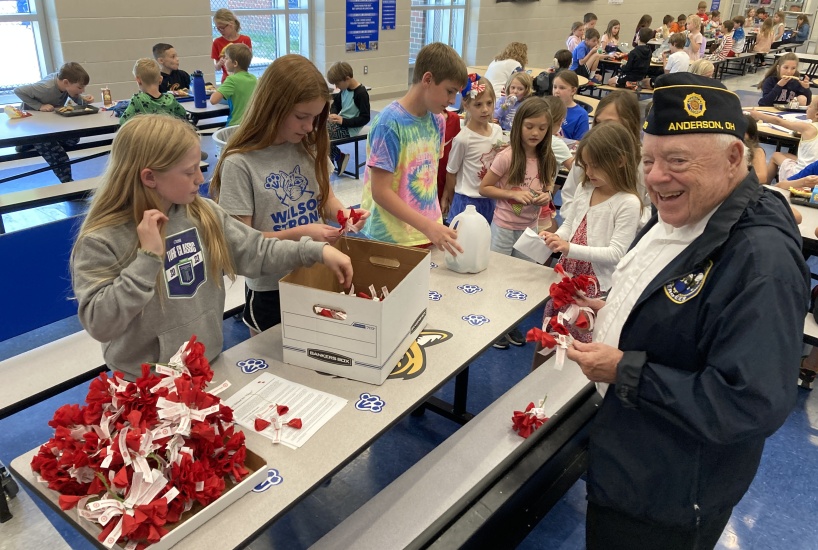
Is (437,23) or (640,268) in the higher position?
(437,23)

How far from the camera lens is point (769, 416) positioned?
1063 mm

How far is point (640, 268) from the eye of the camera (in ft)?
4.42

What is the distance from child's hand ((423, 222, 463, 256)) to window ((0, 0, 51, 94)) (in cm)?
681

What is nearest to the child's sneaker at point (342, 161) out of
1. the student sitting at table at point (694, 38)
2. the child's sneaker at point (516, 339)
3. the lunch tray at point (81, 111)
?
the lunch tray at point (81, 111)

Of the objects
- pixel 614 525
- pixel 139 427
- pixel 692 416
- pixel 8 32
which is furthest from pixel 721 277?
pixel 8 32

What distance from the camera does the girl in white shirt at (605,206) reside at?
2.29 metres

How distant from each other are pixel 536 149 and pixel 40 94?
14.9ft

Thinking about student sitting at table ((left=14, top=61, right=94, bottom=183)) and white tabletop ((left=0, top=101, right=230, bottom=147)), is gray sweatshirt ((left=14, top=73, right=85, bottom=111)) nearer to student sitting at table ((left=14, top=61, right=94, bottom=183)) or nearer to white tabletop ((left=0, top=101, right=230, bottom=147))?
student sitting at table ((left=14, top=61, right=94, bottom=183))

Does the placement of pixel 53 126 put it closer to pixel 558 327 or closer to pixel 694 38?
pixel 558 327

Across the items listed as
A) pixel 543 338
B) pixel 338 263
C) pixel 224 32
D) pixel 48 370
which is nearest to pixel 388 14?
pixel 224 32

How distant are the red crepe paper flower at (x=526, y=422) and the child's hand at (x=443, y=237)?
1.93ft

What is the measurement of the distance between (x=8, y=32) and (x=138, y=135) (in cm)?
700

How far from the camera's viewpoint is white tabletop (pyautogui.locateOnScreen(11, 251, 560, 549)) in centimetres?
120

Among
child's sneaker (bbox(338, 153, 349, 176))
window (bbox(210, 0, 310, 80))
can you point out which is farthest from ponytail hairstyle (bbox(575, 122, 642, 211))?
window (bbox(210, 0, 310, 80))
